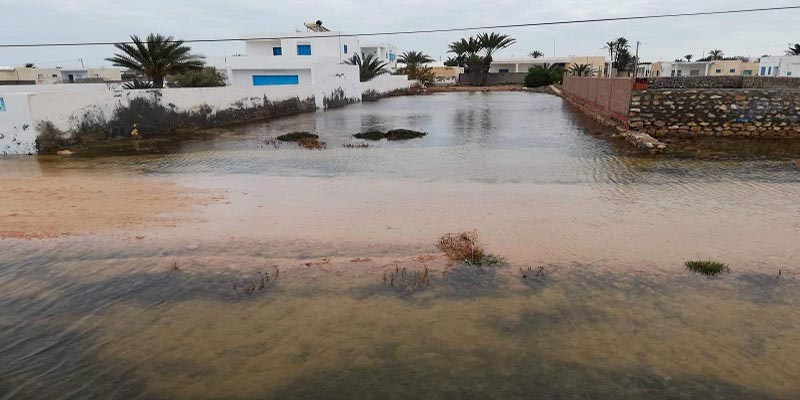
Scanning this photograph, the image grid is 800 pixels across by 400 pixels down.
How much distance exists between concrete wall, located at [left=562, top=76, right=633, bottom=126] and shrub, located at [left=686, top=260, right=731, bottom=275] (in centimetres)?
1256

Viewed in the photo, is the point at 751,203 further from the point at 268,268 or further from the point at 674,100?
the point at 674,100

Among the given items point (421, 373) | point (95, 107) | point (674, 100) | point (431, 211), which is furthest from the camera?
point (674, 100)

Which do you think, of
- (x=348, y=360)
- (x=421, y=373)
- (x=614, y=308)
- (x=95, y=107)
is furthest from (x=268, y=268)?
(x=95, y=107)

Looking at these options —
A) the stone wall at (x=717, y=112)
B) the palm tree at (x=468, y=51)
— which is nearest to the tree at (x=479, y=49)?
the palm tree at (x=468, y=51)

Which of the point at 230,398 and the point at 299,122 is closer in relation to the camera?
the point at 230,398

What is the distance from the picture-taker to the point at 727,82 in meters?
34.4

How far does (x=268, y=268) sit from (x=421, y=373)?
2548 mm

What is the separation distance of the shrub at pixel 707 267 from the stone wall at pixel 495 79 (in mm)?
58749

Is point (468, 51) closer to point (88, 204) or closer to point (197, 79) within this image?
point (197, 79)

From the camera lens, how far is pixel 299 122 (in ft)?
72.9

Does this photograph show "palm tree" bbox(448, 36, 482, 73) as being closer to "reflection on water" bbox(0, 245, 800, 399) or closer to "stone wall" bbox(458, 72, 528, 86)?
"stone wall" bbox(458, 72, 528, 86)

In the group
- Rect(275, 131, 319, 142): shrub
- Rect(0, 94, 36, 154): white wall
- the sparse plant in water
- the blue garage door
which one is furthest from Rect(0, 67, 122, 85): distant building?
the sparse plant in water

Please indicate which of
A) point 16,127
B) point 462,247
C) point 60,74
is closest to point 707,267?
point 462,247

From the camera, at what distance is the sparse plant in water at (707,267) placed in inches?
214
